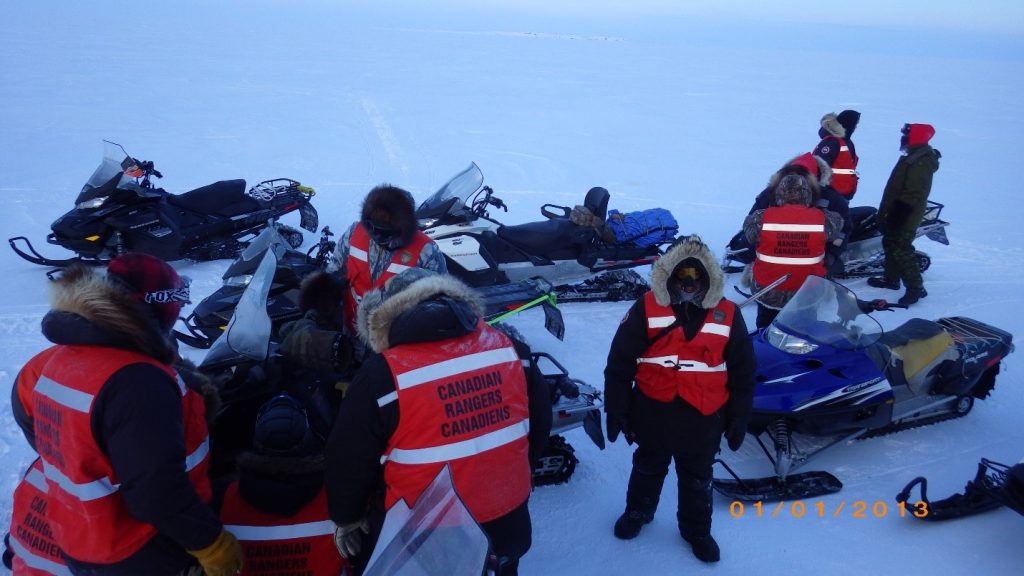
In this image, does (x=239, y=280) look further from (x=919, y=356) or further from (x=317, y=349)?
(x=919, y=356)

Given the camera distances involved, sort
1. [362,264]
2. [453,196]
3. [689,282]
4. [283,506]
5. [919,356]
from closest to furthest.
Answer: [283,506] → [689,282] → [919,356] → [362,264] → [453,196]

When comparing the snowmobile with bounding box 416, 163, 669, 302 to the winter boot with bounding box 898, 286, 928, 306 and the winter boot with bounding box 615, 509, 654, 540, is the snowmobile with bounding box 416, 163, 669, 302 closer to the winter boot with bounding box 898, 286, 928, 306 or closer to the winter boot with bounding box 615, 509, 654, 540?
the winter boot with bounding box 898, 286, 928, 306

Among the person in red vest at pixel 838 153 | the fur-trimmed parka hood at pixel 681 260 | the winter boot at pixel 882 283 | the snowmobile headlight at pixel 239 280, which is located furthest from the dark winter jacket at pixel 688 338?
the person in red vest at pixel 838 153

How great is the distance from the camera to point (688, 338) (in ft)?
7.98

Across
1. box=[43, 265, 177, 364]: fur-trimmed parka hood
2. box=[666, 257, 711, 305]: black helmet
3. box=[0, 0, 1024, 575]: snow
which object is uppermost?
box=[43, 265, 177, 364]: fur-trimmed parka hood

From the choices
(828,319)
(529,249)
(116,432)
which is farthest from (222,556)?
(529,249)

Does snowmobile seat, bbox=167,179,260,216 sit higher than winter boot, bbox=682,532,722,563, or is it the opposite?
snowmobile seat, bbox=167,179,260,216

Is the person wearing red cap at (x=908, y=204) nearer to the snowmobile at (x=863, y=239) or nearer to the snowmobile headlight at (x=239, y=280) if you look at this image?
the snowmobile at (x=863, y=239)

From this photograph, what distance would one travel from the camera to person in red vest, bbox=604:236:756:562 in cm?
243

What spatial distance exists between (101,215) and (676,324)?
4757 millimetres
